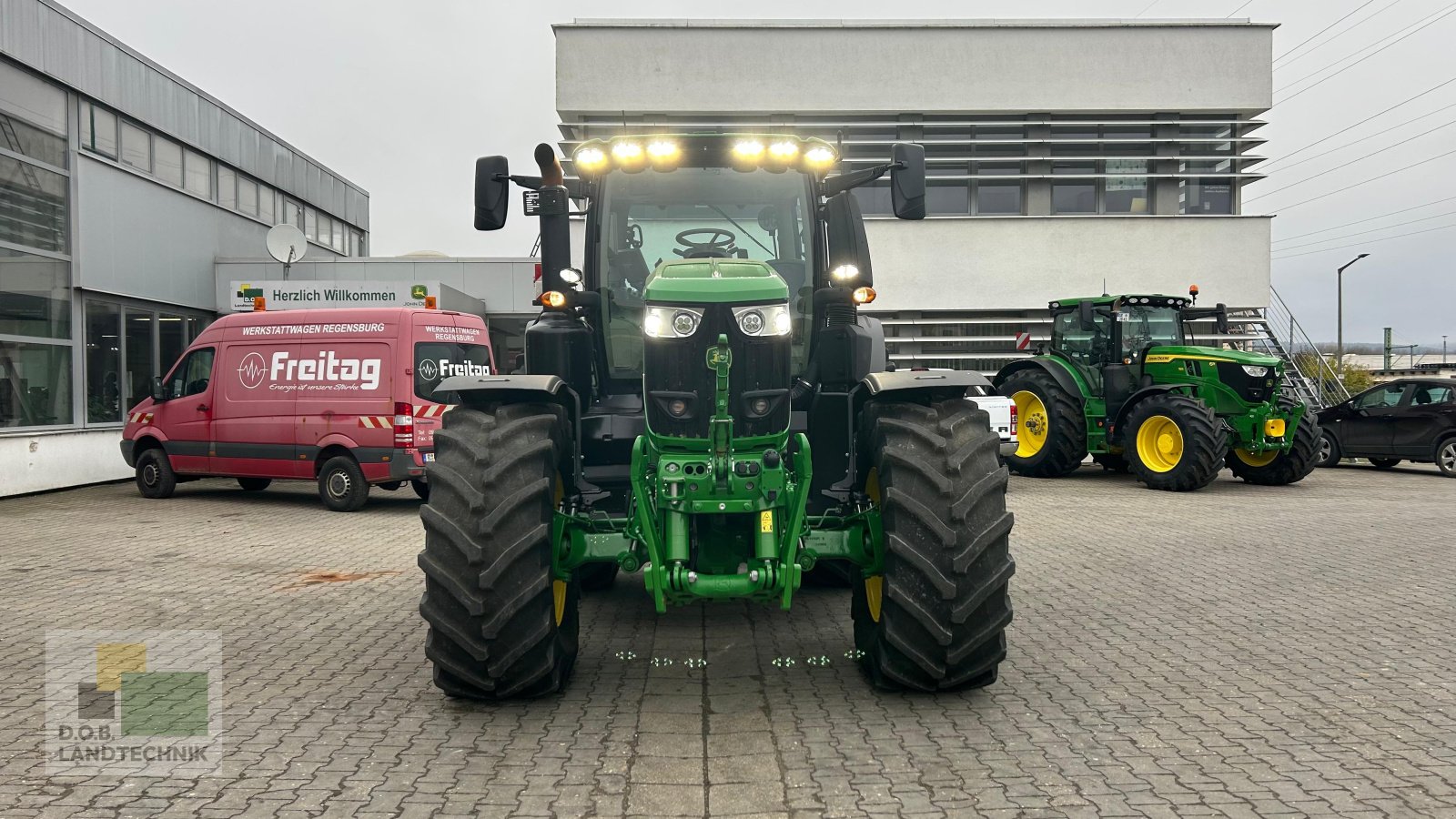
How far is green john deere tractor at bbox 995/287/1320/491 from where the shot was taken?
14328 mm

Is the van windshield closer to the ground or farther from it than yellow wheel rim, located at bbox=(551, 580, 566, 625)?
farther from it

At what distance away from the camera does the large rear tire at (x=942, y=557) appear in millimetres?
4539

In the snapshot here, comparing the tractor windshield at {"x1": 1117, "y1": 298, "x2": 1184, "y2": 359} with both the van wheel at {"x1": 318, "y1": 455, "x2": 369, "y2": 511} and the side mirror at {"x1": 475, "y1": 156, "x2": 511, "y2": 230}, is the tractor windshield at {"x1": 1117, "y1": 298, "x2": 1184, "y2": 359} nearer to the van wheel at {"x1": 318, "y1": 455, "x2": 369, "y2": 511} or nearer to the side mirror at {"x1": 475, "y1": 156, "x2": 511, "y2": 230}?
the van wheel at {"x1": 318, "y1": 455, "x2": 369, "y2": 511}

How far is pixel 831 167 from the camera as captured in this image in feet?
20.4

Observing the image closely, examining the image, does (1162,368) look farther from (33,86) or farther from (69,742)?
(33,86)

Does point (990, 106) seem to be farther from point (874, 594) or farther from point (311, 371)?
point (874, 594)

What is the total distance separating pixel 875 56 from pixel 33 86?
1517cm

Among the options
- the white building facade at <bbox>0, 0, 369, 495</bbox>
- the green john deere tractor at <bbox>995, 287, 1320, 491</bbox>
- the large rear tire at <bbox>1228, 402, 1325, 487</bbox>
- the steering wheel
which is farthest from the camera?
the large rear tire at <bbox>1228, 402, 1325, 487</bbox>

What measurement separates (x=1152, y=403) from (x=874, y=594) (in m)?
10.5

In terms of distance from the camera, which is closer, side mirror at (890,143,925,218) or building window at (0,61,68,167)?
side mirror at (890,143,925,218)

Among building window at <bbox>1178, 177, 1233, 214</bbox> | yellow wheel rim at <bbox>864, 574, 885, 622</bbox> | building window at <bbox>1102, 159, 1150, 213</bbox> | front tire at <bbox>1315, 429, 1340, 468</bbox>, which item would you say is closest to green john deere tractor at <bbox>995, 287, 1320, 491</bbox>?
front tire at <bbox>1315, 429, 1340, 468</bbox>

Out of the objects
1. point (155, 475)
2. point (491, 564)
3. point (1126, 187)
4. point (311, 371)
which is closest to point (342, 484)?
point (311, 371)

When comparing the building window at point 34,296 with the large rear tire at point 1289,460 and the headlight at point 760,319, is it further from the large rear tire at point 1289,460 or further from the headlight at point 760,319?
the large rear tire at point 1289,460

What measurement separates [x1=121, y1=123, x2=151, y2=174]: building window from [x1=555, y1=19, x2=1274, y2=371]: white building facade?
7879mm
